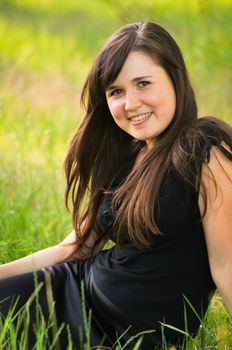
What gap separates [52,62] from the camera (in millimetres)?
7488

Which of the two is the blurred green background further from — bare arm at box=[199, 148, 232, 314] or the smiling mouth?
bare arm at box=[199, 148, 232, 314]

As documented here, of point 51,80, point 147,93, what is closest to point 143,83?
point 147,93

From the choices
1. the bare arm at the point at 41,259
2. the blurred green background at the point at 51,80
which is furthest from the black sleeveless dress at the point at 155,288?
the blurred green background at the point at 51,80

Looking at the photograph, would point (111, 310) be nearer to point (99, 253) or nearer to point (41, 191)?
point (99, 253)

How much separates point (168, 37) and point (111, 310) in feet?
2.94

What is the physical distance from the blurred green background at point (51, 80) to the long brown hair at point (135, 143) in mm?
521

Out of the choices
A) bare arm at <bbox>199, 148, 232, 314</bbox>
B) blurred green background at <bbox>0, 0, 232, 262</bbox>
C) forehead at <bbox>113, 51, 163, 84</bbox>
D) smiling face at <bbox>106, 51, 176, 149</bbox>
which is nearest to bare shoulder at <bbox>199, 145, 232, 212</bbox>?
bare arm at <bbox>199, 148, 232, 314</bbox>

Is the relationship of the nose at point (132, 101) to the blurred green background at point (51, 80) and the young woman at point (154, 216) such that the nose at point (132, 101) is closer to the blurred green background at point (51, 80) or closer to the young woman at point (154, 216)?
the young woman at point (154, 216)

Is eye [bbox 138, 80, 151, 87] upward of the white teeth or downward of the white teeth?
upward

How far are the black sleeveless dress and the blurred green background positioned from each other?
895 mm

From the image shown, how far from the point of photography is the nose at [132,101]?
2.33 metres

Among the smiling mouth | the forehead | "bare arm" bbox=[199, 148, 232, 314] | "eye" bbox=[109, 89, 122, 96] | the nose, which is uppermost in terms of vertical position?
the forehead

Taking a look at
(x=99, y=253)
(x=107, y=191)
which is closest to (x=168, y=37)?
(x=107, y=191)

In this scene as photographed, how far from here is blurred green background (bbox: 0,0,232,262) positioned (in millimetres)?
3725
